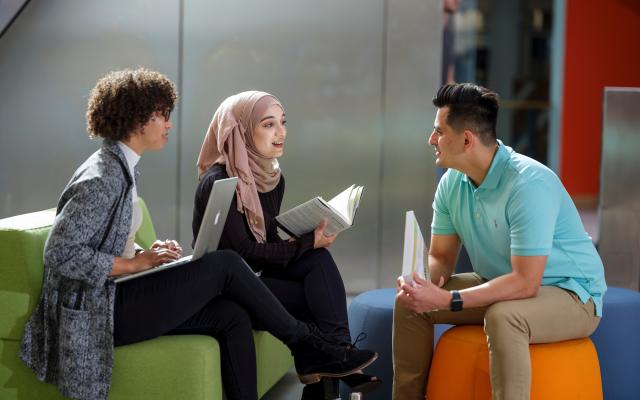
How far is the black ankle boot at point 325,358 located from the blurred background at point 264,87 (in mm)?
2288

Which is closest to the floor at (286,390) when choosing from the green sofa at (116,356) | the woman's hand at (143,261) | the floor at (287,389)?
the floor at (287,389)

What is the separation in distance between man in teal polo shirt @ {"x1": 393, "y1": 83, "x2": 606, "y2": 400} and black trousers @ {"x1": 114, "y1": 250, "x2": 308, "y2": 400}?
1.38 ft

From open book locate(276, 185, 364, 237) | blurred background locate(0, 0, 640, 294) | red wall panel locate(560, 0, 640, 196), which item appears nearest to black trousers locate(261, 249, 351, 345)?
open book locate(276, 185, 364, 237)

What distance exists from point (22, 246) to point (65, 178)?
2.46m

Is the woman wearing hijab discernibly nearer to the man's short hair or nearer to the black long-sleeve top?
the black long-sleeve top

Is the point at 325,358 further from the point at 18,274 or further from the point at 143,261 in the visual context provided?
the point at 18,274

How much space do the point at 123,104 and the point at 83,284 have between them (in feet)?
1.79

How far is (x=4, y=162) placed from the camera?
17.0 feet

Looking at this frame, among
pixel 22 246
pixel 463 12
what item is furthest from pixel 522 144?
pixel 22 246

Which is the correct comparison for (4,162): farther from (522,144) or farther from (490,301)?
(522,144)

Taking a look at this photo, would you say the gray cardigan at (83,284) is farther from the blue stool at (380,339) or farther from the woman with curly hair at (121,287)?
the blue stool at (380,339)

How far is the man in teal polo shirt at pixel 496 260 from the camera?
2797mm

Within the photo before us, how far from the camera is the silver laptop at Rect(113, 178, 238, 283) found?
2820mm

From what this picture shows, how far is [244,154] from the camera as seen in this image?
338 centimetres
